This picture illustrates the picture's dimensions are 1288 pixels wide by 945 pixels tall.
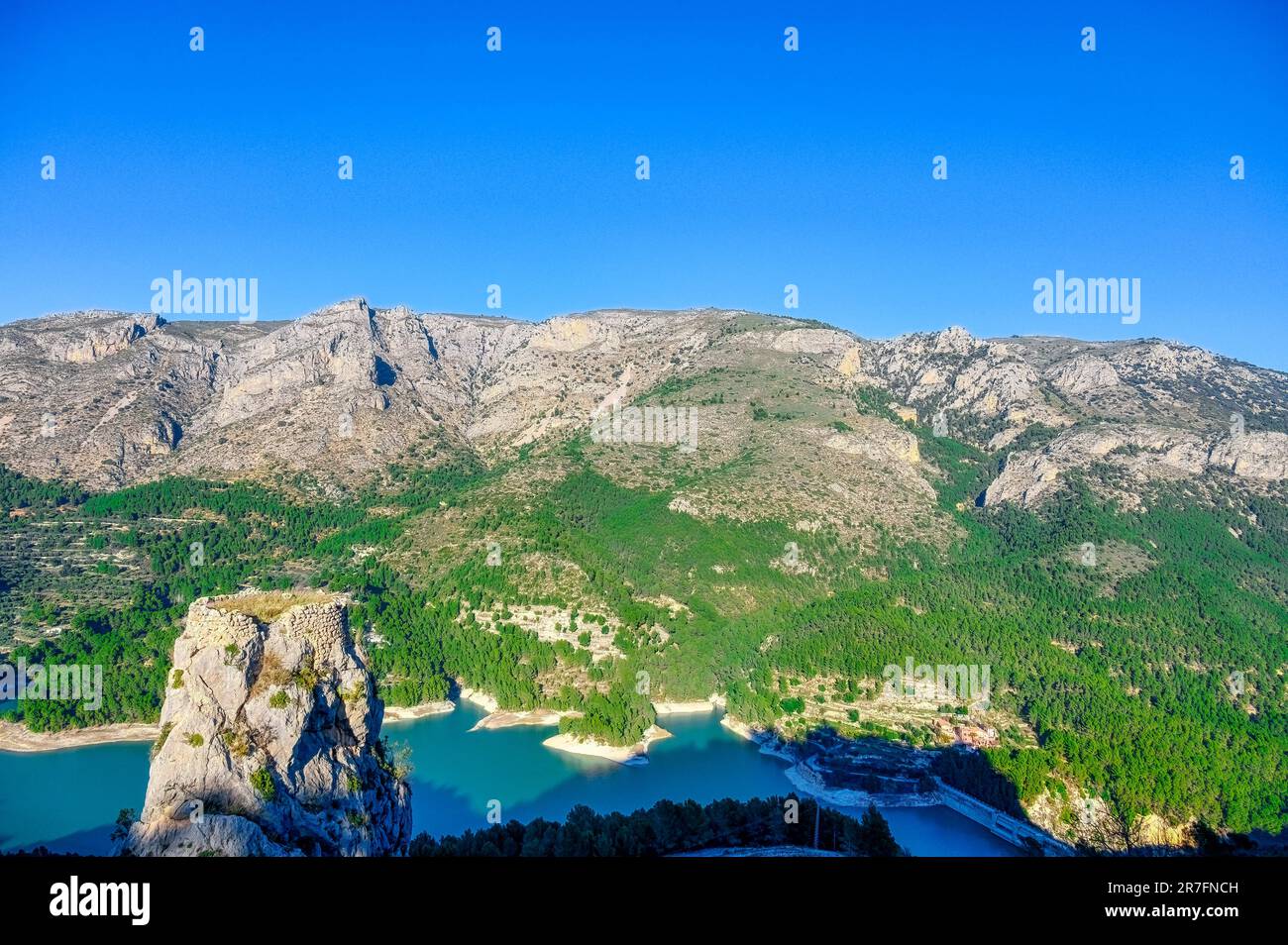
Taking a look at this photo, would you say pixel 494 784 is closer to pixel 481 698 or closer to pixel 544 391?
pixel 481 698

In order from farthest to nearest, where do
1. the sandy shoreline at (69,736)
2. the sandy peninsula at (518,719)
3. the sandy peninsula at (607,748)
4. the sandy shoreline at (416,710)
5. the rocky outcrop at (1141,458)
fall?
the rocky outcrop at (1141,458), the sandy shoreline at (416,710), the sandy peninsula at (518,719), the sandy peninsula at (607,748), the sandy shoreline at (69,736)

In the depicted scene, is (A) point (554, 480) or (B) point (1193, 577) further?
(A) point (554, 480)

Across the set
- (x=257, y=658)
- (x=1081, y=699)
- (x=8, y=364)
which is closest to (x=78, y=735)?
(x=257, y=658)

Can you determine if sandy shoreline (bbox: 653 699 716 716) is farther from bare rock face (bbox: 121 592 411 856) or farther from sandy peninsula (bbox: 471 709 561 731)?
bare rock face (bbox: 121 592 411 856)

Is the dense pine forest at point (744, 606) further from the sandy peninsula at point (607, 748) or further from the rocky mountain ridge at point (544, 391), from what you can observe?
the rocky mountain ridge at point (544, 391)

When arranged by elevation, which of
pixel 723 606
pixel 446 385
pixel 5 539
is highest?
pixel 446 385
